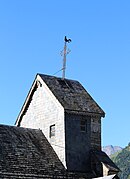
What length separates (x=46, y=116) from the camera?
129 ft

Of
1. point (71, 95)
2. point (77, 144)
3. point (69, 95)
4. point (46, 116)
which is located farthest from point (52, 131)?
point (71, 95)

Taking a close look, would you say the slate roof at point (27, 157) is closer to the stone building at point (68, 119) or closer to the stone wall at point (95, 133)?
the stone building at point (68, 119)

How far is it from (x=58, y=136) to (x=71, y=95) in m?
3.84

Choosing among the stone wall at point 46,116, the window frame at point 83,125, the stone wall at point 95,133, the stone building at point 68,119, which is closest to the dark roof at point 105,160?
the stone building at point 68,119

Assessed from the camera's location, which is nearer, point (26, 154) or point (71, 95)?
point (26, 154)

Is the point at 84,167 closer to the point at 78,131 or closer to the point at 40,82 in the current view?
the point at 78,131

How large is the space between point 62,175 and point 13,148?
4.00 metres

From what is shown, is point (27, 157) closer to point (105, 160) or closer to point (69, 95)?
point (105, 160)

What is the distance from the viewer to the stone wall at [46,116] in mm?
37156

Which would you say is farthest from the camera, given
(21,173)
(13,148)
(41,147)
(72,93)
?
(72,93)

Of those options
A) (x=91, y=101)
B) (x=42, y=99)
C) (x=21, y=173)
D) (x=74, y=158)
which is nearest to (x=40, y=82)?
(x=42, y=99)

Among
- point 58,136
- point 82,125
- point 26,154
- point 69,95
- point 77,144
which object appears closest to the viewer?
point 26,154

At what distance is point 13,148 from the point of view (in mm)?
34594

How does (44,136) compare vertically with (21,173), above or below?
above
